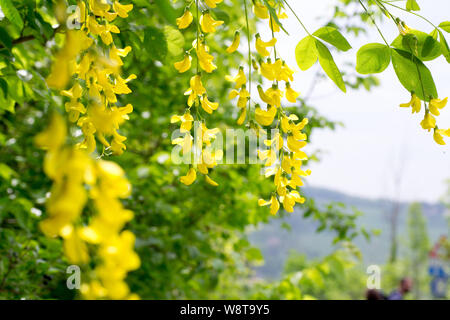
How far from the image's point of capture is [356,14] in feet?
5.53

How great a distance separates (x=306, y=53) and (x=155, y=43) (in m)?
0.20

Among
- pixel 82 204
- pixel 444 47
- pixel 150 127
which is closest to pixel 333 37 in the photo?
pixel 444 47

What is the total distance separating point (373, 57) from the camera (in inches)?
18.5

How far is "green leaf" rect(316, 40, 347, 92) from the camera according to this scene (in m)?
0.44

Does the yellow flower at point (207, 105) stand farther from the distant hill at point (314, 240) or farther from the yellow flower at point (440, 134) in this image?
the distant hill at point (314, 240)

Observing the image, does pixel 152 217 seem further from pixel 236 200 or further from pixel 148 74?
pixel 148 74

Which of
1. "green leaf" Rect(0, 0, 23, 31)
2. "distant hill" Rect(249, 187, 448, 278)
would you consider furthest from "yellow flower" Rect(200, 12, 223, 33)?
"distant hill" Rect(249, 187, 448, 278)

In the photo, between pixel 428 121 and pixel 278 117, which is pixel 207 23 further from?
pixel 428 121

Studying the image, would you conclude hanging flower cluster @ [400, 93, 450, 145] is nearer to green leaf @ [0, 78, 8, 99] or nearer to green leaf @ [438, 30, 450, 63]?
green leaf @ [438, 30, 450, 63]

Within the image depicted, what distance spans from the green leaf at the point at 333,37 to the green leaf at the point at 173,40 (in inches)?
7.2

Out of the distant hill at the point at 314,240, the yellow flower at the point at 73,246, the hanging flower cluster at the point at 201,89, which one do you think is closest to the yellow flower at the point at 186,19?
the hanging flower cluster at the point at 201,89

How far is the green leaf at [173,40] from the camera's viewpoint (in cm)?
54

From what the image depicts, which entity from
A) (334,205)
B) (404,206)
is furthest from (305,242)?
(334,205)

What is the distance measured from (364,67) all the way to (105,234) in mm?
389
